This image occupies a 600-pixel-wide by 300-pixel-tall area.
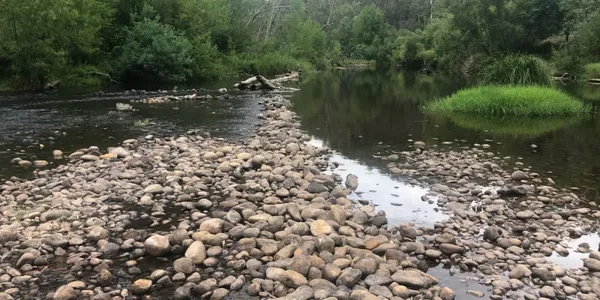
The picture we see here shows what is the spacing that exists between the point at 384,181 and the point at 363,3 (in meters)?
127

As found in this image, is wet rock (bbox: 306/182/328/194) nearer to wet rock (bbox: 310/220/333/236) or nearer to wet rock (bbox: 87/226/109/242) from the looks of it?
wet rock (bbox: 310/220/333/236)

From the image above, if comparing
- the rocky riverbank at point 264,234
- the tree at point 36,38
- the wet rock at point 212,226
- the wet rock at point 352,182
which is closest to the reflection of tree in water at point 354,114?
the wet rock at point 352,182

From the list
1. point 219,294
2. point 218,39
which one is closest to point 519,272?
point 219,294

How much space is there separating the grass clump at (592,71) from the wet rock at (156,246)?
4293 cm

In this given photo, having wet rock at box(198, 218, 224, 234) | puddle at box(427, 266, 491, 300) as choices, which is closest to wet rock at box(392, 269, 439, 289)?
puddle at box(427, 266, 491, 300)

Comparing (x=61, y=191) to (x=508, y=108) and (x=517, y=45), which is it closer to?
(x=508, y=108)

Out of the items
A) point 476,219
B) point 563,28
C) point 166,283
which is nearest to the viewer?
point 166,283

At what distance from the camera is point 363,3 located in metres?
130

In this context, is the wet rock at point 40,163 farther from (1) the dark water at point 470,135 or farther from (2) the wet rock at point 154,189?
(1) the dark water at point 470,135

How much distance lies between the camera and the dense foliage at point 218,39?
26.5m

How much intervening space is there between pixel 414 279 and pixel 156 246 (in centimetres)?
318

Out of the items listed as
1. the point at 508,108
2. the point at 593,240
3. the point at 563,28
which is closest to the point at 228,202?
the point at 593,240

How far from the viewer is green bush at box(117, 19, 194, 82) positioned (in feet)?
109

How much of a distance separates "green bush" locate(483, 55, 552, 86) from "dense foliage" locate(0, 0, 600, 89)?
444cm
